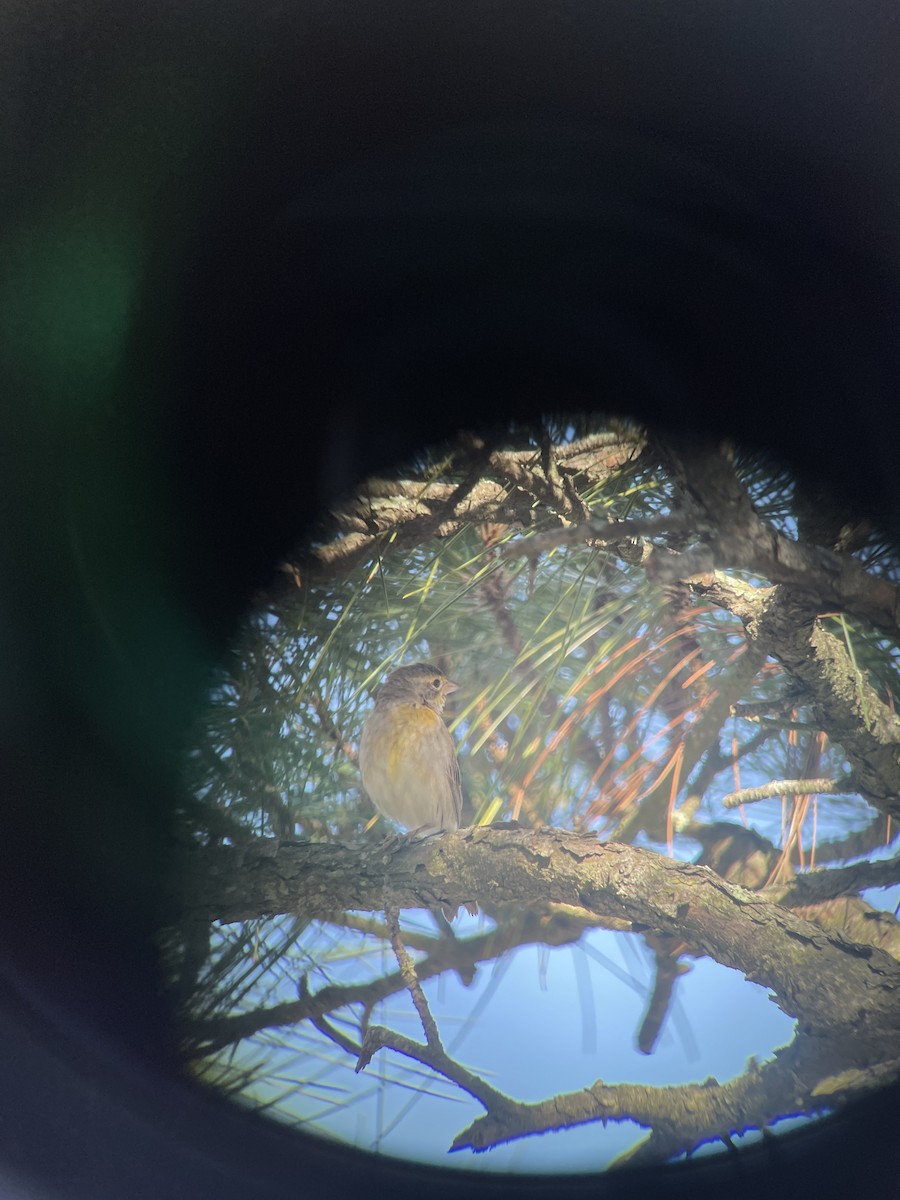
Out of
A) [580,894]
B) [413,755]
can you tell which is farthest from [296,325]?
[580,894]

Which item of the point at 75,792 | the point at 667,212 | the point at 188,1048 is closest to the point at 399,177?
the point at 667,212

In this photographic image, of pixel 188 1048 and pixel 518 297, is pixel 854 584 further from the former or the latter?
pixel 188 1048

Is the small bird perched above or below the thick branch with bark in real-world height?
above

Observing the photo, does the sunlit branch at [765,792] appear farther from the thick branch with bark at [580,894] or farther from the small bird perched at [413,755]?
the small bird perched at [413,755]

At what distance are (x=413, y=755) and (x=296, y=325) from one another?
0.30m

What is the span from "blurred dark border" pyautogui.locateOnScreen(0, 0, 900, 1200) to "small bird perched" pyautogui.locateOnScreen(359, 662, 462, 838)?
14cm

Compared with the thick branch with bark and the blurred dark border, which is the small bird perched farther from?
the blurred dark border

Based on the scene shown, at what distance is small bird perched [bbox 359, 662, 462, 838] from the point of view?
21.1 inches

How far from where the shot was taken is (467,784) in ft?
1.79

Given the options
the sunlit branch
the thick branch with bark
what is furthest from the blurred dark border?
the sunlit branch

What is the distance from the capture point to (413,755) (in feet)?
1.76

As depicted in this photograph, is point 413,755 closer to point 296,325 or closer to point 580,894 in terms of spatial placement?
point 580,894

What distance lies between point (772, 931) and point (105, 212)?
58 cm

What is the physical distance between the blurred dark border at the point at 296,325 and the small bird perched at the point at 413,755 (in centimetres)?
14
